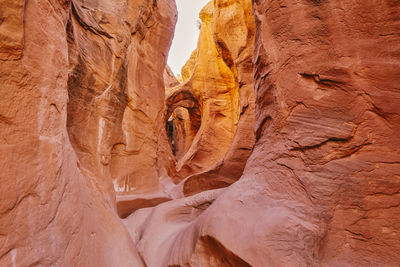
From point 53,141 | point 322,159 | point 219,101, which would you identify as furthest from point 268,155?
point 219,101

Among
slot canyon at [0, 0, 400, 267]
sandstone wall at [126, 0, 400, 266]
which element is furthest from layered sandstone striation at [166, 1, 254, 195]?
sandstone wall at [126, 0, 400, 266]

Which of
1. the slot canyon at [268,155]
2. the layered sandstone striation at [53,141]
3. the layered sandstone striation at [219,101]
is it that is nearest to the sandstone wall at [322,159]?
the slot canyon at [268,155]

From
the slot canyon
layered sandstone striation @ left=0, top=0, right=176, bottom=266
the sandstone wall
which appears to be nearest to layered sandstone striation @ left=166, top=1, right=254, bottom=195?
the slot canyon

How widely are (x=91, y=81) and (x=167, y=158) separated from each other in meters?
5.46

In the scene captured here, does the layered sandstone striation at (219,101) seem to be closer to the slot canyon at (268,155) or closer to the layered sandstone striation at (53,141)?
the slot canyon at (268,155)

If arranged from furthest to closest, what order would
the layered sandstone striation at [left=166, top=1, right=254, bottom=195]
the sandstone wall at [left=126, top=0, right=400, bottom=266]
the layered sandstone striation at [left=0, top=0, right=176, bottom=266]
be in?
the layered sandstone striation at [left=166, top=1, right=254, bottom=195] < the sandstone wall at [left=126, top=0, right=400, bottom=266] < the layered sandstone striation at [left=0, top=0, right=176, bottom=266]

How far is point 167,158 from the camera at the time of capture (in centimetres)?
853

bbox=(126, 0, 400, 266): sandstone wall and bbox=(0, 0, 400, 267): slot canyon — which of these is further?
bbox=(126, 0, 400, 266): sandstone wall

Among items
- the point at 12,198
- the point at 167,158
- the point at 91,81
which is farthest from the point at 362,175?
the point at 167,158

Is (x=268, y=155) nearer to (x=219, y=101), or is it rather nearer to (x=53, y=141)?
(x=53, y=141)

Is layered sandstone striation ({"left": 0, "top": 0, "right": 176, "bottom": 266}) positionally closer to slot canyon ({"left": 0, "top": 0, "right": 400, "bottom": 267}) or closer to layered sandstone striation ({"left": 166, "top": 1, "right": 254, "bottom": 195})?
slot canyon ({"left": 0, "top": 0, "right": 400, "bottom": 267})

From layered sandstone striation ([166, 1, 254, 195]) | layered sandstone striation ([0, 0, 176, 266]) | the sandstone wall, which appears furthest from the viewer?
layered sandstone striation ([166, 1, 254, 195])

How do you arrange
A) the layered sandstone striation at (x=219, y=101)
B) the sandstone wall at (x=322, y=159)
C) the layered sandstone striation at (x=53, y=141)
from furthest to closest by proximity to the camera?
the layered sandstone striation at (x=219, y=101)
the sandstone wall at (x=322, y=159)
the layered sandstone striation at (x=53, y=141)

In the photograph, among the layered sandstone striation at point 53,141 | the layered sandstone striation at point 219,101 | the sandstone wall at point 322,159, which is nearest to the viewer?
the layered sandstone striation at point 53,141
